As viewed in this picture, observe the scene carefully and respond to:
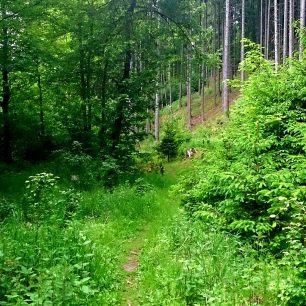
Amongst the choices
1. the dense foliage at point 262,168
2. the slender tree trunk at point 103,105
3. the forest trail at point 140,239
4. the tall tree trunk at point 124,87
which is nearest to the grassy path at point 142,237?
the forest trail at point 140,239

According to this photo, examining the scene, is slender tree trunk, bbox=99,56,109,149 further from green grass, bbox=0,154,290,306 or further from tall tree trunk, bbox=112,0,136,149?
green grass, bbox=0,154,290,306

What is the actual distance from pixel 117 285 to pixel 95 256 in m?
0.58

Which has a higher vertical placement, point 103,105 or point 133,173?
point 103,105

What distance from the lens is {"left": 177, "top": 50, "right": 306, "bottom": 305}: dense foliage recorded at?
6.08 metres

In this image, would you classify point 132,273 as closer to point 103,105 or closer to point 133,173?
point 133,173

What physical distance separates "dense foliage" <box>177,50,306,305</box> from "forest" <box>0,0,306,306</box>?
3cm

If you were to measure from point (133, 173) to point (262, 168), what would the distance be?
8154mm

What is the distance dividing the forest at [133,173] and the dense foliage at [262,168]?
0.03 metres

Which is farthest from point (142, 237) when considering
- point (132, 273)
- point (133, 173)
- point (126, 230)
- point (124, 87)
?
point (124, 87)

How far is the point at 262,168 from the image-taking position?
22.5 ft

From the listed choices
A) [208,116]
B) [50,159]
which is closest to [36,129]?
[50,159]

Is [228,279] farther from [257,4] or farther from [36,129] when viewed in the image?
[257,4]

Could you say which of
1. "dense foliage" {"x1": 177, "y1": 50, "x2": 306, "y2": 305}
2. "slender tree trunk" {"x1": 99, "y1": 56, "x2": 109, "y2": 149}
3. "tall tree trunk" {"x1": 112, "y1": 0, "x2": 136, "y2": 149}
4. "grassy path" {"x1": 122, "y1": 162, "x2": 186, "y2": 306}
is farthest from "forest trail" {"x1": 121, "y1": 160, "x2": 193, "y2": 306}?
"slender tree trunk" {"x1": 99, "y1": 56, "x2": 109, "y2": 149}

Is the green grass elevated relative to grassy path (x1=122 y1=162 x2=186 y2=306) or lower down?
elevated
